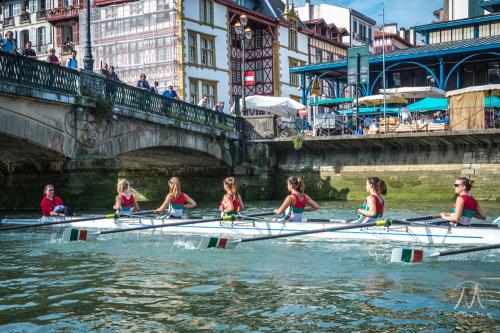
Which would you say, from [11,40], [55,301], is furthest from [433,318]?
[11,40]

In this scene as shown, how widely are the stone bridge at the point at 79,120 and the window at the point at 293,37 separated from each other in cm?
2487

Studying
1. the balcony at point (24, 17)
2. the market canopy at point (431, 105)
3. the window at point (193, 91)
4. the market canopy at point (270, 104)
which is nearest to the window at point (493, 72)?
the market canopy at point (431, 105)

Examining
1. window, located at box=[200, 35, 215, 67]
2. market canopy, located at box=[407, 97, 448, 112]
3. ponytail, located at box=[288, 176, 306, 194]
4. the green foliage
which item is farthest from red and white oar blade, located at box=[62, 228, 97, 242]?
window, located at box=[200, 35, 215, 67]

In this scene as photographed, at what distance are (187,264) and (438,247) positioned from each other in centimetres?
485

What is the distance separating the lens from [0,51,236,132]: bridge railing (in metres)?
18.1

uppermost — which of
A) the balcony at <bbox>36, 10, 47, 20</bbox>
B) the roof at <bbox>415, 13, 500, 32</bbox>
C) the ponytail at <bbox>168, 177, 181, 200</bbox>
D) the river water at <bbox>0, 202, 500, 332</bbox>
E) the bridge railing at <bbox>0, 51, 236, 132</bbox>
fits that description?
the balcony at <bbox>36, 10, 47, 20</bbox>

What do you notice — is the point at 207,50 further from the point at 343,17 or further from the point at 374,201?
the point at 374,201

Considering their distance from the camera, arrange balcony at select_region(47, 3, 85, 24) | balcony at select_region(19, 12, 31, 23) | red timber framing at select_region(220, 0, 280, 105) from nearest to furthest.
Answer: balcony at select_region(47, 3, 85, 24) → red timber framing at select_region(220, 0, 280, 105) → balcony at select_region(19, 12, 31, 23)

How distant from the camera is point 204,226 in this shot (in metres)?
16.0

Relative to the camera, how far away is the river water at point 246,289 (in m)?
7.99

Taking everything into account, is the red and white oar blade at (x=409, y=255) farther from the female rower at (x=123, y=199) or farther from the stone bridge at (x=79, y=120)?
the stone bridge at (x=79, y=120)

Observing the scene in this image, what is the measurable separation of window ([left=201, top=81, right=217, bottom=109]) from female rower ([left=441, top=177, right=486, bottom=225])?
31.4 m

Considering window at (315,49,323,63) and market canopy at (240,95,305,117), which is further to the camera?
window at (315,49,323,63)

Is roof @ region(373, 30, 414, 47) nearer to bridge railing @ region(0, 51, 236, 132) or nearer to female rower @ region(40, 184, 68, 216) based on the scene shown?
bridge railing @ region(0, 51, 236, 132)
